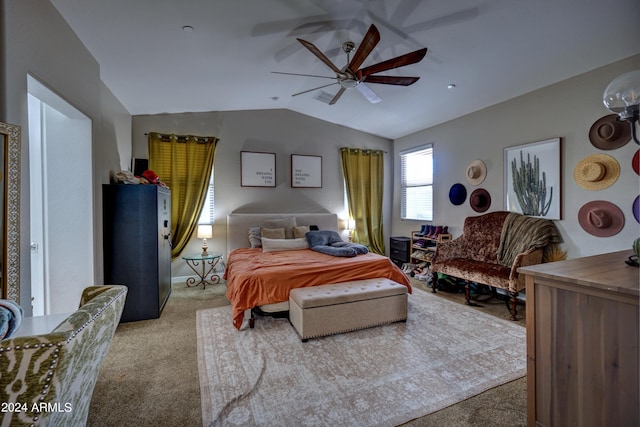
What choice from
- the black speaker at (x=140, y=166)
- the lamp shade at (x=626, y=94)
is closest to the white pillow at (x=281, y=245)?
the black speaker at (x=140, y=166)

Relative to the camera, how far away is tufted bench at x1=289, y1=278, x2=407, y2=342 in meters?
2.62

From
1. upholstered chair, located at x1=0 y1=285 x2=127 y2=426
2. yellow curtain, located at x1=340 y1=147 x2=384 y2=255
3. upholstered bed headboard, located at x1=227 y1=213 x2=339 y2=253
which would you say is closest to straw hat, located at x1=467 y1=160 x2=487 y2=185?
yellow curtain, located at x1=340 y1=147 x2=384 y2=255

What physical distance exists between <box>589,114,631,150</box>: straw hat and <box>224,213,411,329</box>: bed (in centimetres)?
251

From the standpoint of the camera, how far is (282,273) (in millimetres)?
2945

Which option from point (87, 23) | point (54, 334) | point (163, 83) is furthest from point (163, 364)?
point (163, 83)

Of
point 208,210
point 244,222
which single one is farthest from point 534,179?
point 208,210

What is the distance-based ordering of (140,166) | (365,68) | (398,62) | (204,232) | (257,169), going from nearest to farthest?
(398,62) → (365,68) → (140,166) → (204,232) → (257,169)

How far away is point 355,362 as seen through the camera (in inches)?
89.4

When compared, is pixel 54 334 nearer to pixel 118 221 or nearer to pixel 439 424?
pixel 439 424

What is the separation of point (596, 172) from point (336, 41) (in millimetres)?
3079

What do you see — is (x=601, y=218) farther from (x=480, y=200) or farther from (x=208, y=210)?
(x=208, y=210)

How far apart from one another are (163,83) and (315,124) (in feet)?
9.11

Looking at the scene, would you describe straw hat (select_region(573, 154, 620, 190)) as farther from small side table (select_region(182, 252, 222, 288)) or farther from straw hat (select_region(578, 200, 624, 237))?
small side table (select_region(182, 252, 222, 288))

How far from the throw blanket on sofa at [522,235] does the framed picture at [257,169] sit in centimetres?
372
